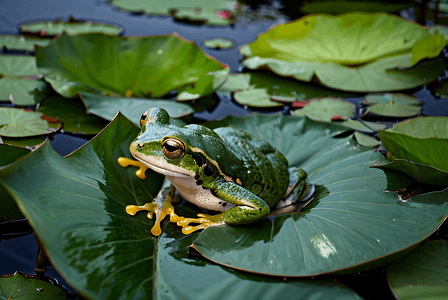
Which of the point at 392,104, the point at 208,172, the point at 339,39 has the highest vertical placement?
the point at 339,39

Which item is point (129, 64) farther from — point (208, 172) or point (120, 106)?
point (208, 172)

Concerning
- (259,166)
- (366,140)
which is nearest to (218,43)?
(366,140)

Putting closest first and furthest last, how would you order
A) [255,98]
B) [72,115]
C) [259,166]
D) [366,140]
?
1. [259,166]
2. [366,140]
3. [72,115]
4. [255,98]

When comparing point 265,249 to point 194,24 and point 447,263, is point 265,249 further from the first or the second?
point 194,24

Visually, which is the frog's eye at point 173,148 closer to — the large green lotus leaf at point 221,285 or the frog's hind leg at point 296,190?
the large green lotus leaf at point 221,285

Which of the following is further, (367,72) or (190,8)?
(190,8)

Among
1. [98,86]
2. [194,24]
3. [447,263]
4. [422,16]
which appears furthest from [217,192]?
[422,16]

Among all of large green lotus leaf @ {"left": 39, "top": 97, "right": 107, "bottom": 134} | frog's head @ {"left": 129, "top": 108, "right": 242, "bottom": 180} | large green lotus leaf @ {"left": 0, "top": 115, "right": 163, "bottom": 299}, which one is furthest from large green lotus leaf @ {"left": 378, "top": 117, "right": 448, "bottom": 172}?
large green lotus leaf @ {"left": 39, "top": 97, "right": 107, "bottom": 134}

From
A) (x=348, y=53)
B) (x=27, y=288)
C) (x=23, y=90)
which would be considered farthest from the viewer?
(x=348, y=53)
